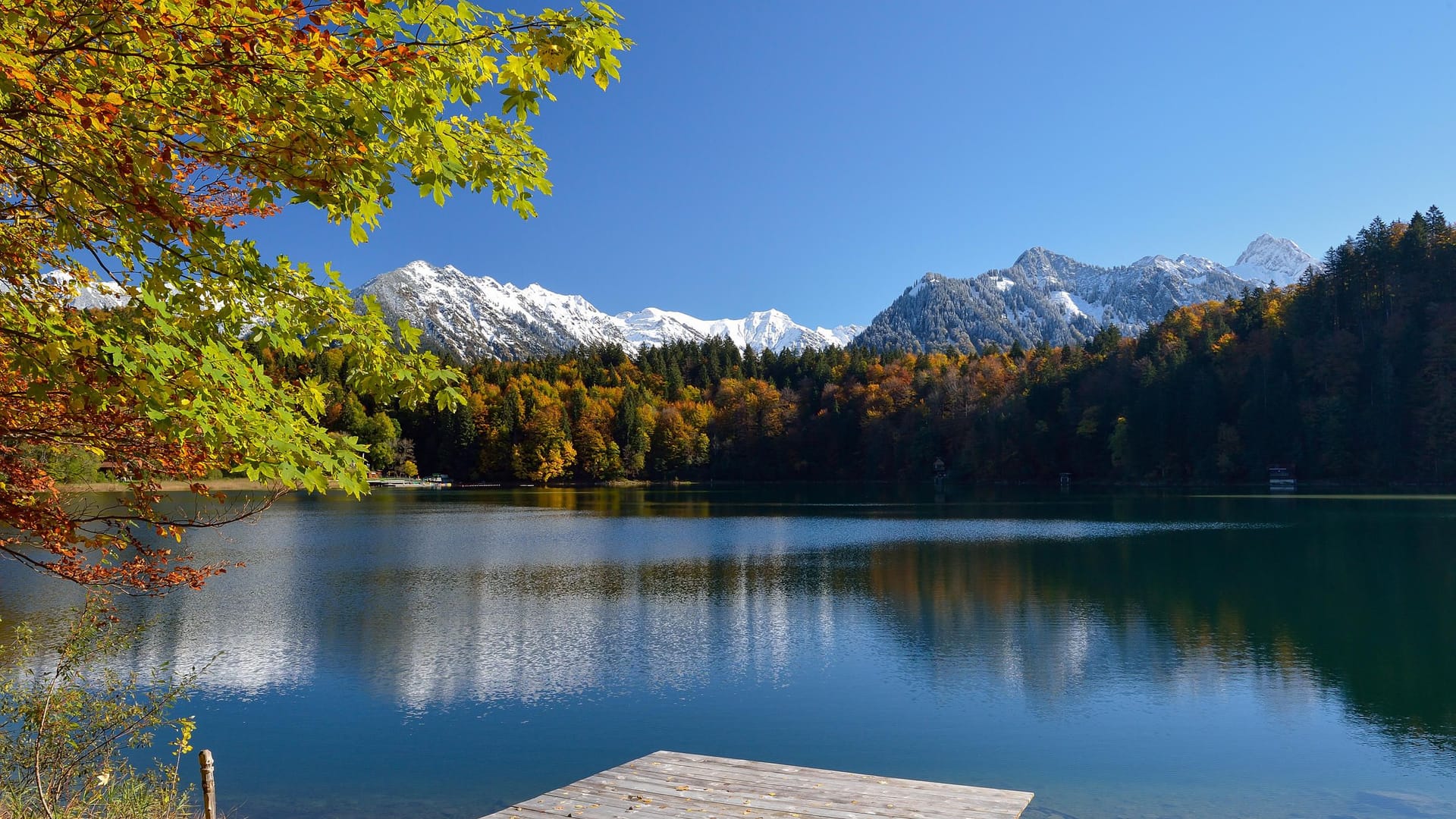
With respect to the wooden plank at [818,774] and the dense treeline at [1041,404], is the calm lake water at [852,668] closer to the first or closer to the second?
the wooden plank at [818,774]

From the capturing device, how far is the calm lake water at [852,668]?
1156cm

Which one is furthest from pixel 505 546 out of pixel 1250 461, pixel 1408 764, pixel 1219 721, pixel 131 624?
pixel 1250 461

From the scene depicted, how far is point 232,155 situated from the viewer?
14.2ft

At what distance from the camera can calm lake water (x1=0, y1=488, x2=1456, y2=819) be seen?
11.6 m

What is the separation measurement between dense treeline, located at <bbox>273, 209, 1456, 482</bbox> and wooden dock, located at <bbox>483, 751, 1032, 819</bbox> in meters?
75.9

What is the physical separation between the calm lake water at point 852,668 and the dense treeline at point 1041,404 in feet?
139

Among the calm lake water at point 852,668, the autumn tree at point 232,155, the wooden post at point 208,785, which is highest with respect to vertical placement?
the autumn tree at point 232,155

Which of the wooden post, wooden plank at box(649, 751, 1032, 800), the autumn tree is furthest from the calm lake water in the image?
the autumn tree

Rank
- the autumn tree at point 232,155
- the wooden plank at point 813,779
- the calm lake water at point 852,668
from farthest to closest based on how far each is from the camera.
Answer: the calm lake water at point 852,668 < the wooden plank at point 813,779 < the autumn tree at point 232,155

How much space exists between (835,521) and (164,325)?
4570 cm

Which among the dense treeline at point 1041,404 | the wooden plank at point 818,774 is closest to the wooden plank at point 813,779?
the wooden plank at point 818,774

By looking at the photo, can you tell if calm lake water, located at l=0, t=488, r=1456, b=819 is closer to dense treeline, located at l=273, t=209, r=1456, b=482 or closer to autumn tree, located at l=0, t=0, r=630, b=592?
autumn tree, located at l=0, t=0, r=630, b=592

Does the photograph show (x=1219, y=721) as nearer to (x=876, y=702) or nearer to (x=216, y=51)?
(x=876, y=702)

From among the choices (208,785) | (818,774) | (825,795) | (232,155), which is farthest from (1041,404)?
(232,155)
